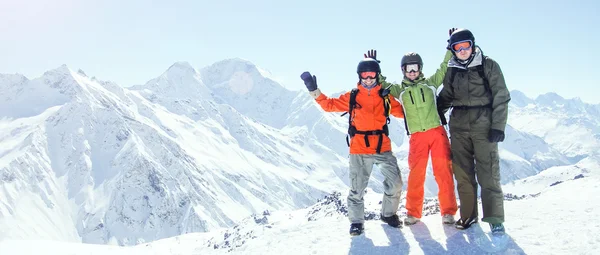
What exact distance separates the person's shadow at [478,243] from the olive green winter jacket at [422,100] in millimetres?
2148

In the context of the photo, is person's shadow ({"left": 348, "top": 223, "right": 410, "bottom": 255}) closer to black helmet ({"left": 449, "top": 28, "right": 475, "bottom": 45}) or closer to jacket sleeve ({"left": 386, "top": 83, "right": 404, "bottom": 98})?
jacket sleeve ({"left": 386, "top": 83, "right": 404, "bottom": 98})

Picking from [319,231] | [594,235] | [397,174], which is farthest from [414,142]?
[594,235]

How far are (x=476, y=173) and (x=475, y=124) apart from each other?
3.26ft

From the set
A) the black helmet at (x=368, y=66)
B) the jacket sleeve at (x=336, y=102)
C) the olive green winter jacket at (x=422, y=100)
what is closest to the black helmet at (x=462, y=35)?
the olive green winter jacket at (x=422, y=100)

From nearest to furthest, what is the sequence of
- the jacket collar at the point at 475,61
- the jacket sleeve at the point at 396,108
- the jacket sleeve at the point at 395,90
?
1. the jacket collar at the point at 475,61
2. the jacket sleeve at the point at 395,90
3. the jacket sleeve at the point at 396,108

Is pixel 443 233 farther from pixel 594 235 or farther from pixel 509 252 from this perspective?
pixel 594 235

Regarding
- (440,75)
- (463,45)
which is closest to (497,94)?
(463,45)

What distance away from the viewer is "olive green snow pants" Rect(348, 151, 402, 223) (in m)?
8.87

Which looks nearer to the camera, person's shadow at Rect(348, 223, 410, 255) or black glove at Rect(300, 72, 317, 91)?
person's shadow at Rect(348, 223, 410, 255)

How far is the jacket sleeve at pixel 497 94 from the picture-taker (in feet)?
25.5

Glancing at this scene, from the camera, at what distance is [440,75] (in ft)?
29.0

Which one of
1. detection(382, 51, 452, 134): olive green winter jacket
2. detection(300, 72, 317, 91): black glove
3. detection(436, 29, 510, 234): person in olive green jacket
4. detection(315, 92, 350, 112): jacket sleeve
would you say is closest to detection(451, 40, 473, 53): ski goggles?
detection(436, 29, 510, 234): person in olive green jacket

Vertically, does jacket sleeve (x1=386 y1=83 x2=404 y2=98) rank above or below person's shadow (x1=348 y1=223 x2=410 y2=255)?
above

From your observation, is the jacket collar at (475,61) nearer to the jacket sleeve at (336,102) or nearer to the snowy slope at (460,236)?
the jacket sleeve at (336,102)
